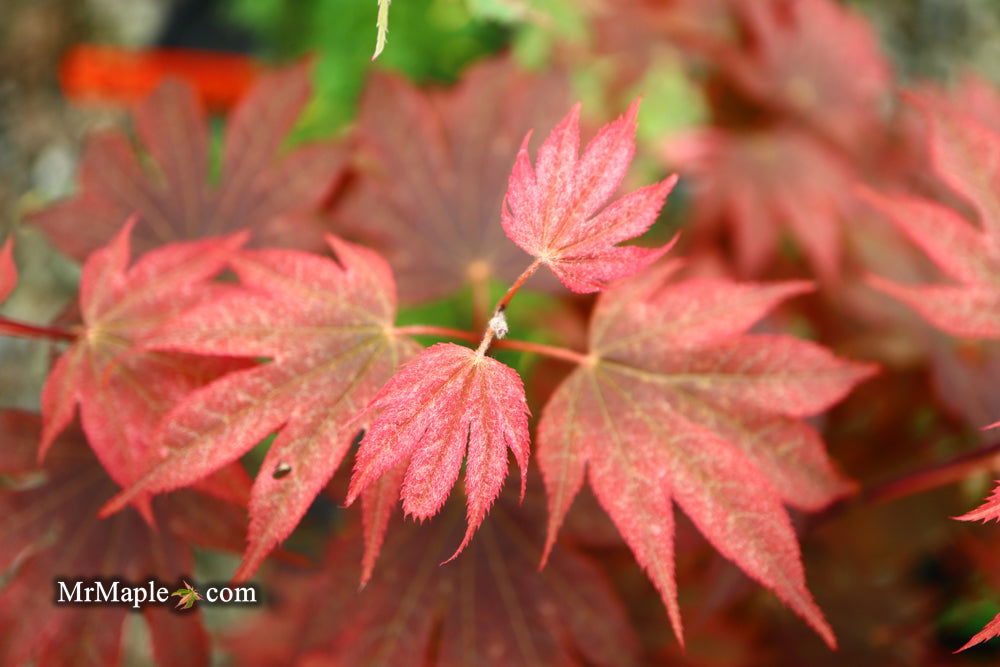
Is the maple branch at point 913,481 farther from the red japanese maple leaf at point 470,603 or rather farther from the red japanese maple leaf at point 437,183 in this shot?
the red japanese maple leaf at point 437,183

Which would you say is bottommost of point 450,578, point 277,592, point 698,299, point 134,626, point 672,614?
point 134,626

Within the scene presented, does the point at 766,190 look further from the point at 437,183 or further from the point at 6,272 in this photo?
the point at 6,272

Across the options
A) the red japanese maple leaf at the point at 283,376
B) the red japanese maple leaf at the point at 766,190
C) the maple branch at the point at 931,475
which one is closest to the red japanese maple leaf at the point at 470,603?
the red japanese maple leaf at the point at 283,376

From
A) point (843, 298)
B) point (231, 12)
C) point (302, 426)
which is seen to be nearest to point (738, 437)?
point (302, 426)

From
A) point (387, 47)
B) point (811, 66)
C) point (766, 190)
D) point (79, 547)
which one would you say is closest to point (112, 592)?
point (79, 547)

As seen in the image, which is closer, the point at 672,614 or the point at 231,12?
the point at 672,614

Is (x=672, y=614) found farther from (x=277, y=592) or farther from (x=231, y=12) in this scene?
(x=231, y=12)
